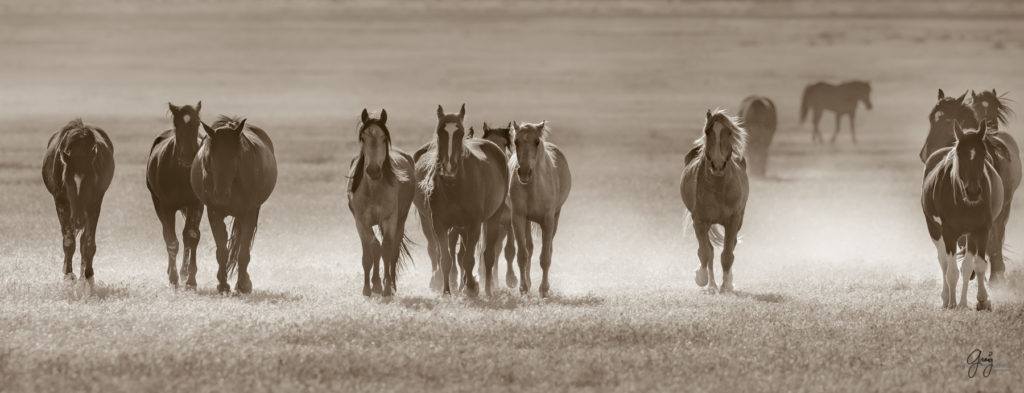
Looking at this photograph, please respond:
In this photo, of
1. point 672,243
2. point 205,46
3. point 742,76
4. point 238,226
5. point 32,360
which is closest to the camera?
point 32,360

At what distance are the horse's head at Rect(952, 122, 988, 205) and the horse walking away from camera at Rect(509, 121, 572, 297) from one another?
424 centimetres

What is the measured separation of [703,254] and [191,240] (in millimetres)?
5603

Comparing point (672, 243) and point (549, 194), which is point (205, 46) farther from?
point (549, 194)

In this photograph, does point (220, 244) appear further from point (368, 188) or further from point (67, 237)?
point (67, 237)

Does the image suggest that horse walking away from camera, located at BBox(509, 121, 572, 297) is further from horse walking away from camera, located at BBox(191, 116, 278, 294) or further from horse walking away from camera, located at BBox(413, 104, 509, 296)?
horse walking away from camera, located at BBox(191, 116, 278, 294)

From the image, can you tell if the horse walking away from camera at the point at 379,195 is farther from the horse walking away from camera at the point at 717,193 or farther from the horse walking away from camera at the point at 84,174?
the horse walking away from camera at the point at 717,193

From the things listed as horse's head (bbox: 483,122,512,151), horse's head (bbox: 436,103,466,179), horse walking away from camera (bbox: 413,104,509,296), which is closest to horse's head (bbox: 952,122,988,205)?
horse walking away from camera (bbox: 413,104,509,296)

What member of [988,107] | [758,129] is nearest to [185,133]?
[988,107]

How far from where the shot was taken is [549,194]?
16.1 m

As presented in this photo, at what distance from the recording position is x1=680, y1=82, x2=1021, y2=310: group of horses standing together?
46.3 feet

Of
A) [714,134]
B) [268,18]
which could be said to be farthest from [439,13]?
[714,134]

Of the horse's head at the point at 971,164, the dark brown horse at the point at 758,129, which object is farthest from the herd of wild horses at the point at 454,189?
the dark brown horse at the point at 758,129

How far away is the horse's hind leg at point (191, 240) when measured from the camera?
1593cm

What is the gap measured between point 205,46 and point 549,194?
6433 centimetres
